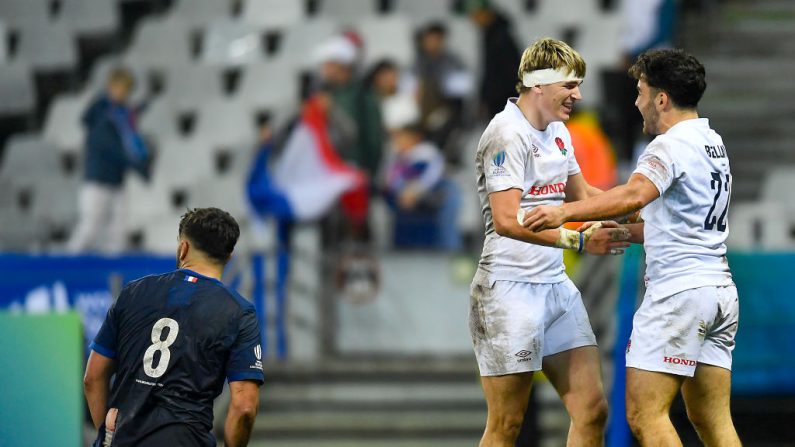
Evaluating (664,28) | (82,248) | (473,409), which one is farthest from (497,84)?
(82,248)

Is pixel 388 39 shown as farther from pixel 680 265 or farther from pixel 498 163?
pixel 680 265

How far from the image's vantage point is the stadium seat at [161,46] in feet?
52.3

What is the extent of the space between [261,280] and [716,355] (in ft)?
21.4

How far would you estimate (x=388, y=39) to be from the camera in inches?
584

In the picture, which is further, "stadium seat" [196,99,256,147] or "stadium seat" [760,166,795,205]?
"stadium seat" [196,99,256,147]

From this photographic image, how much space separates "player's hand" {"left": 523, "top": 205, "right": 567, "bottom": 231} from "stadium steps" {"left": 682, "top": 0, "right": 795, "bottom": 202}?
8.47m

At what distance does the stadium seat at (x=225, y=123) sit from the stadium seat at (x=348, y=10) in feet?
5.32

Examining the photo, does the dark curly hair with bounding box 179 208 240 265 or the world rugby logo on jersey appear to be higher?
the world rugby logo on jersey

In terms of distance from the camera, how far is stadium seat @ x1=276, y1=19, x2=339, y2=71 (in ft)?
49.7

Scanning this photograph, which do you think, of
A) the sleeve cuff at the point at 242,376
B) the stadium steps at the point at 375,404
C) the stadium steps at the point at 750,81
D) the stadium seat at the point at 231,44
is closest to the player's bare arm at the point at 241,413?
the sleeve cuff at the point at 242,376

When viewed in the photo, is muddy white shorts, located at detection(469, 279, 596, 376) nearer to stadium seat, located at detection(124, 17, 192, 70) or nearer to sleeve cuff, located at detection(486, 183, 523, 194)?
sleeve cuff, located at detection(486, 183, 523, 194)

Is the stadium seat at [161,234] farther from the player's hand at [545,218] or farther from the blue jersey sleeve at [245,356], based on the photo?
the player's hand at [545,218]

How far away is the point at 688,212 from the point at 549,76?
0.82 meters

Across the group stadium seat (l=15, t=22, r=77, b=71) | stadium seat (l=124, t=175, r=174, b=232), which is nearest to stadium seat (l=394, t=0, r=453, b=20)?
stadium seat (l=124, t=175, r=174, b=232)
